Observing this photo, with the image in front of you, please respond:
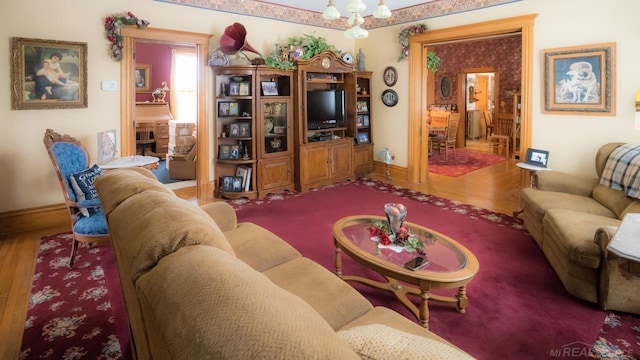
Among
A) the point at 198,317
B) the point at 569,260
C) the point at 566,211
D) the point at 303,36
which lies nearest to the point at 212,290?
the point at 198,317

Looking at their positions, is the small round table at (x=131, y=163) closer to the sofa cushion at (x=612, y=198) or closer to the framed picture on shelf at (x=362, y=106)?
the framed picture on shelf at (x=362, y=106)

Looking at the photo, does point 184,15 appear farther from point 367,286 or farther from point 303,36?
point 367,286

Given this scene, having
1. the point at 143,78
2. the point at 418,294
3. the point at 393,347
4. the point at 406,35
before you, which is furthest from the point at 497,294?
the point at 143,78

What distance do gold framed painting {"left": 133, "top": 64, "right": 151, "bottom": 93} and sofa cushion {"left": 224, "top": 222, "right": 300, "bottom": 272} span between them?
7549 mm

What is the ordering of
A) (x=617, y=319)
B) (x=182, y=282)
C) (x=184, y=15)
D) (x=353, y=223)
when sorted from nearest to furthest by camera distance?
(x=182, y=282) < (x=617, y=319) < (x=353, y=223) < (x=184, y=15)

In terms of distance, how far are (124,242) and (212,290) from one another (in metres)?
0.68

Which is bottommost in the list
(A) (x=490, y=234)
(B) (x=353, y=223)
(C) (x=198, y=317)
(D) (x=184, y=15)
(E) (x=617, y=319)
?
(E) (x=617, y=319)

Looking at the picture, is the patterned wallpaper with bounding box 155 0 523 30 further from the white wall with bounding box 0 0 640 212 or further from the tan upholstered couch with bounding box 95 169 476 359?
the tan upholstered couch with bounding box 95 169 476 359

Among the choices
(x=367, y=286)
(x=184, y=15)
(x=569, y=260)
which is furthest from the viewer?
(x=184, y=15)

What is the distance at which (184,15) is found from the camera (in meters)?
5.02

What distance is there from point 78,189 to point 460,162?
740 cm

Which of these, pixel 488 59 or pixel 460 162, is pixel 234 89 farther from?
pixel 488 59

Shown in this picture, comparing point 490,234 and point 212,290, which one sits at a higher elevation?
point 212,290

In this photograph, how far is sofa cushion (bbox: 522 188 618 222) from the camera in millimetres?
3330
